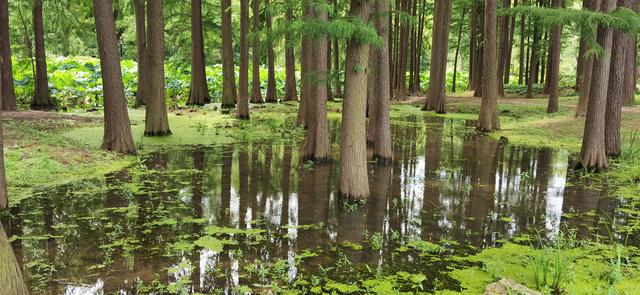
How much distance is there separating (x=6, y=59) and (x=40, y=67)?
8.63 feet

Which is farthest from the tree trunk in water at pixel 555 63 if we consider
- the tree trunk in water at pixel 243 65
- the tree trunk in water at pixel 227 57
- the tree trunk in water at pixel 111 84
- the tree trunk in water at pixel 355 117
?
the tree trunk in water at pixel 111 84

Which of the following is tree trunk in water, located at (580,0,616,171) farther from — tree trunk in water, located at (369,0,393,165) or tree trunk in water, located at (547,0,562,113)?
tree trunk in water, located at (547,0,562,113)

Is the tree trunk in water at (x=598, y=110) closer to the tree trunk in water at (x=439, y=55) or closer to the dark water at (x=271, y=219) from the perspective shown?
the dark water at (x=271, y=219)

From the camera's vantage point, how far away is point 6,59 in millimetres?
17141

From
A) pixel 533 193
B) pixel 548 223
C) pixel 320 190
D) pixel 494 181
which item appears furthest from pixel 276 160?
pixel 548 223

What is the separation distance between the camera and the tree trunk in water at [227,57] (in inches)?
840

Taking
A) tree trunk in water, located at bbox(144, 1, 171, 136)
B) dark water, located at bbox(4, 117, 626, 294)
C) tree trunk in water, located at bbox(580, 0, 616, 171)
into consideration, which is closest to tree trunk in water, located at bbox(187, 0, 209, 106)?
tree trunk in water, located at bbox(144, 1, 171, 136)

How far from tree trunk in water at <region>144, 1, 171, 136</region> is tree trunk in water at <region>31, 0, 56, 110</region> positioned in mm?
7147

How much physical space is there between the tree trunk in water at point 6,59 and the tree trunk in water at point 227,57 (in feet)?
25.9

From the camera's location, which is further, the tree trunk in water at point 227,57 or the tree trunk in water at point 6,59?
the tree trunk in water at point 227,57

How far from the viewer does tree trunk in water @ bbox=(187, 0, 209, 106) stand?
2284cm

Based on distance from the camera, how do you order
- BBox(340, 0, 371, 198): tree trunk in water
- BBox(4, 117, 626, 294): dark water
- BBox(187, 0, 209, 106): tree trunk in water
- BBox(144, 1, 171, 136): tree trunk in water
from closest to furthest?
BBox(4, 117, 626, 294): dark water
BBox(340, 0, 371, 198): tree trunk in water
BBox(144, 1, 171, 136): tree trunk in water
BBox(187, 0, 209, 106): tree trunk in water

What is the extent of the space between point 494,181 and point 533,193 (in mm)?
1142

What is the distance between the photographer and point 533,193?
31.8 feet
